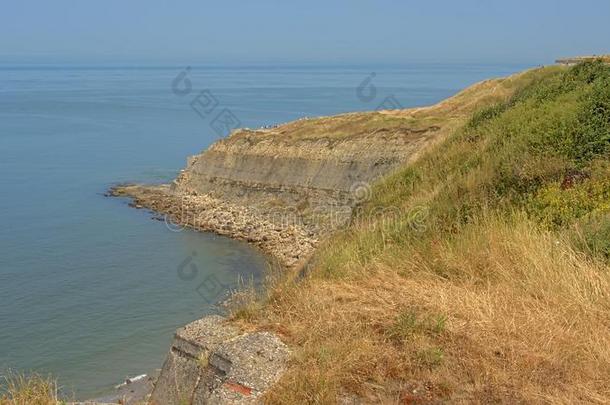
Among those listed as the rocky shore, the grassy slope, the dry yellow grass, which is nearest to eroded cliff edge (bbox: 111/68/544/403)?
the rocky shore

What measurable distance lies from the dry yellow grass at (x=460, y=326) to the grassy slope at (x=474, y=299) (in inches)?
0.6

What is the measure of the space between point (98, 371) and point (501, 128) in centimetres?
1367

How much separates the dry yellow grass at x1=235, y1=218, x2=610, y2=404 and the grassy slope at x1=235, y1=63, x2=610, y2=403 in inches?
0.6

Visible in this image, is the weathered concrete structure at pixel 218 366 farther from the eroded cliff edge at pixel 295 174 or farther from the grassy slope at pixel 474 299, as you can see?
the eroded cliff edge at pixel 295 174

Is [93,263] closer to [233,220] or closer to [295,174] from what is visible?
[233,220]

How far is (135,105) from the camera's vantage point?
119 m

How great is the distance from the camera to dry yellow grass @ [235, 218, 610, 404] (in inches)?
197

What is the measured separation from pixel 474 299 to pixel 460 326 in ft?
1.71

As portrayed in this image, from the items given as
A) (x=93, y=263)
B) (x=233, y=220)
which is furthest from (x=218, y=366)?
(x=233, y=220)

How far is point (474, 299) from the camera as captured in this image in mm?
6297

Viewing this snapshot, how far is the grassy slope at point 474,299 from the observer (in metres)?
5.09

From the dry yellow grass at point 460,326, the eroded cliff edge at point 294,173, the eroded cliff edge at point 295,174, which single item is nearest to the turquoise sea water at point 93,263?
the eroded cliff edge at point 295,174

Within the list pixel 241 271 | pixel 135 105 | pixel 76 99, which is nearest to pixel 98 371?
pixel 241 271

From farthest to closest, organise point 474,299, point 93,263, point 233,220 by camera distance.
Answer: point 233,220
point 93,263
point 474,299
